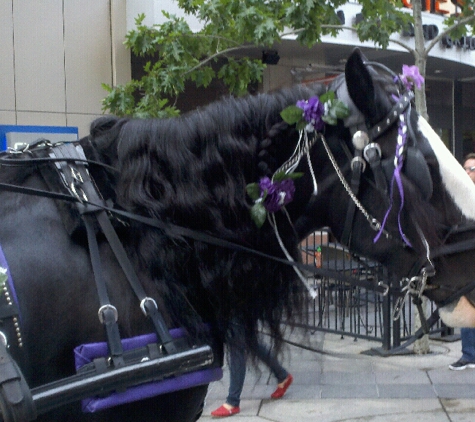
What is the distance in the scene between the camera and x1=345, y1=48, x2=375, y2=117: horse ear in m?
2.10

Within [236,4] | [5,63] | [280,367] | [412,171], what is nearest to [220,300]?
[280,367]

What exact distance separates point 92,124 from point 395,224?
1214 millimetres

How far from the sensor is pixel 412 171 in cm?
213

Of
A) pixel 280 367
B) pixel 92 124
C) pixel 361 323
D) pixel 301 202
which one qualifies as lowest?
pixel 361 323

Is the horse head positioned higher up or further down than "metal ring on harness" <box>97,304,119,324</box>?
higher up

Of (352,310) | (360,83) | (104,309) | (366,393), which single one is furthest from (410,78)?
(352,310)

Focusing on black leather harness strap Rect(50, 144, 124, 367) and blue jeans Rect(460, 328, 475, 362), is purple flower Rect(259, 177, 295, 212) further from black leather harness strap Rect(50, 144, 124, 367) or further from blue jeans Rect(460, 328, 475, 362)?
blue jeans Rect(460, 328, 475, 362)

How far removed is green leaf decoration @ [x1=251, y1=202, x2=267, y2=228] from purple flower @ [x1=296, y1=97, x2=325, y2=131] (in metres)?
0.35

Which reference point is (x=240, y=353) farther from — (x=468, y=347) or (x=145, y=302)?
(x=468, y=347)

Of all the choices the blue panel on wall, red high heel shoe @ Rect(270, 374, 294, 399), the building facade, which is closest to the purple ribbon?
red high heel shoe @ Rect(270, 374, 294, 399)

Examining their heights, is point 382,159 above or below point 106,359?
above

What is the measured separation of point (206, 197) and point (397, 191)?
2.21 ft

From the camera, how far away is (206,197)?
2195 millimetres

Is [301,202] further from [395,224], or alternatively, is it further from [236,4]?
[236,4]
